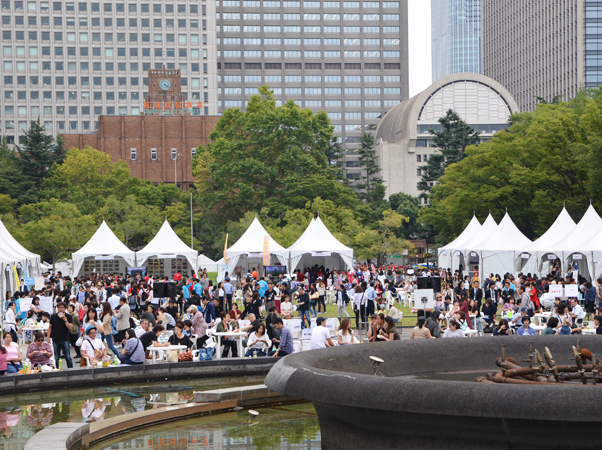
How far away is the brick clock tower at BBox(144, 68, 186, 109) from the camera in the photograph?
A: 105812 mm

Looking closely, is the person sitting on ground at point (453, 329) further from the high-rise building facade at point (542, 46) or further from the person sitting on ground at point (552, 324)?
the high-rise building facade at point (542, 46)

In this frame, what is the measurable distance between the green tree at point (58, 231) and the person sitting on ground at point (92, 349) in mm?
38879

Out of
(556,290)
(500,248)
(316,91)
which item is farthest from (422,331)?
(316,91)

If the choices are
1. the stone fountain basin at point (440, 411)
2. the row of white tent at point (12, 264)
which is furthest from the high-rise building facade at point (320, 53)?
the stone fountain basin at point (440, 411)

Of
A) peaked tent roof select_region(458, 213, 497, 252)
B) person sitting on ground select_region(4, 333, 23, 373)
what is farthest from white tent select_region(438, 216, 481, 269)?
person sitting on ground select_region(4, 333, 23, 373)

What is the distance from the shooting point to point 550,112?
157ft

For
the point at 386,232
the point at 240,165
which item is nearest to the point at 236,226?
the point at 240,165

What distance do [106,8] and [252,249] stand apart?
94645 mm

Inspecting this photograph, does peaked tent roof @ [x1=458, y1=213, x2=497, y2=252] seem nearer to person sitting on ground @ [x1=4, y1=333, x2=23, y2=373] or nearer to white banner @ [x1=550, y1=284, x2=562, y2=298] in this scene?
white banner @ [x1=550, y1=284, x2=562, y2=298]

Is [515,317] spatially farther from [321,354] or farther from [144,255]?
[144,255]

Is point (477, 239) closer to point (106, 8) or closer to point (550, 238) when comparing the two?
point (550, 238)

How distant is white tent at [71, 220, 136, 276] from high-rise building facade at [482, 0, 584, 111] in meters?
83.2

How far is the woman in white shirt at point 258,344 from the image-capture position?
1520 centimetres

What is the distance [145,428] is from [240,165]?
51020 mm
